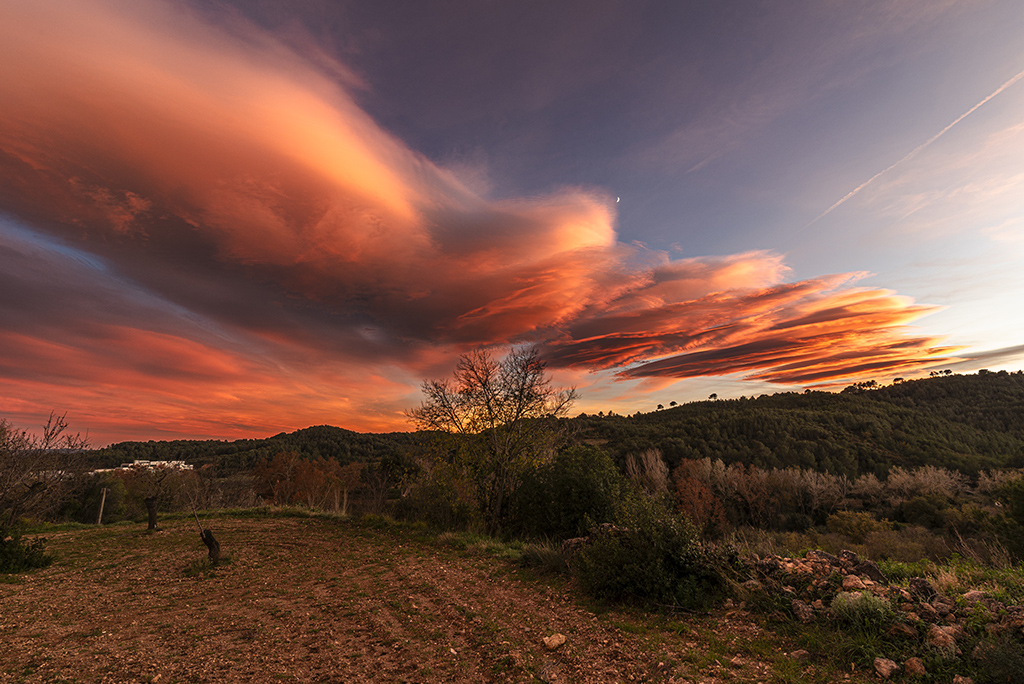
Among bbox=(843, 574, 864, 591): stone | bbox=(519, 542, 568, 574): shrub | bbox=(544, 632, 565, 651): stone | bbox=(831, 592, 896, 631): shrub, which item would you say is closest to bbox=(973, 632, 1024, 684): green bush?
bbox=(831, 592, 896, 631): shrub

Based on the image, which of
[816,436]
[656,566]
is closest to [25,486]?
[656,566]

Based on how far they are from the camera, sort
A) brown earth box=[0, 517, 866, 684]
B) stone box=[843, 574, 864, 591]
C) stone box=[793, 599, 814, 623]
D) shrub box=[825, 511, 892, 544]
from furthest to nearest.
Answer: shrub box=[825, 511, 892, 544] < stone box=[843, 574, 864, 591] < stone box=[793, 599, 814, 623] < brown earth box=[0, 517, 866, 684]

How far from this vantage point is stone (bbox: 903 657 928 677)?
13.9 feet

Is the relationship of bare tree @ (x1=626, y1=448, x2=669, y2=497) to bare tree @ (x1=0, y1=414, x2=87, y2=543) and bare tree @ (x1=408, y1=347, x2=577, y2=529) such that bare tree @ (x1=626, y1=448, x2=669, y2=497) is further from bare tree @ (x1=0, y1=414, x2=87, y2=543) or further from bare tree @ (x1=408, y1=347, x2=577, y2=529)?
bare tree @ (x1=0, y1=414, x2=87, y2=543)

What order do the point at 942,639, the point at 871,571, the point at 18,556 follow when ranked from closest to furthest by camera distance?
the point at 942,639, the point at 871,571, the point at 18,556

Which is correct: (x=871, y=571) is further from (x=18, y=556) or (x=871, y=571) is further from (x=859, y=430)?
(x=859, y=430)

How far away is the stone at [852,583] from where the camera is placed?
19.0 ft

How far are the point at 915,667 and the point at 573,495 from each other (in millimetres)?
8319

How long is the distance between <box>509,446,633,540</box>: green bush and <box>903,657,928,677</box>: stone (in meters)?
7.01

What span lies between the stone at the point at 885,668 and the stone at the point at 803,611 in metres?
1.22

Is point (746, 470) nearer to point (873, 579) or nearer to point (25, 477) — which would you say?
point (873, 579)

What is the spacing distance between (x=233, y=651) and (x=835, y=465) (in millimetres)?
82197

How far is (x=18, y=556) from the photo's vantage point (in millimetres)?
11000

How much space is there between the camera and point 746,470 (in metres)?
65.2
